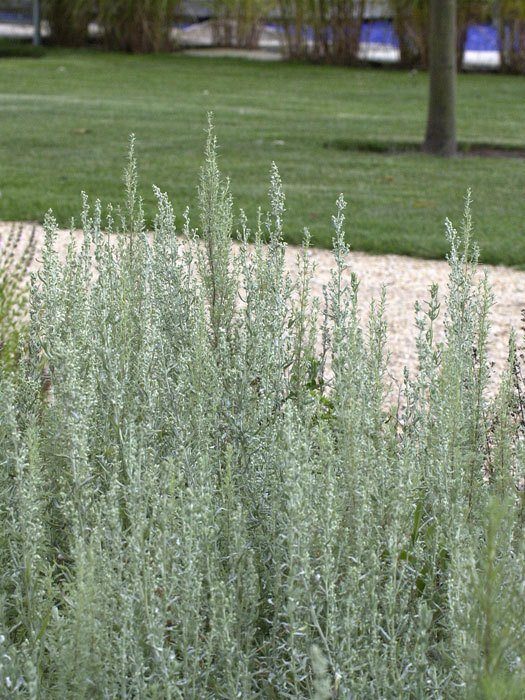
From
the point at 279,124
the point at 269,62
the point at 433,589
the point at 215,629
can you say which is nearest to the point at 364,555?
the point at 433,589

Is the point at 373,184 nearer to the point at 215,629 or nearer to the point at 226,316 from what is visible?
the point at 226,316

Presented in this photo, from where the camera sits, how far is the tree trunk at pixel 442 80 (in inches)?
404

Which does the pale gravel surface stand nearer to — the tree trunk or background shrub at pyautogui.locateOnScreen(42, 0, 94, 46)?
the tree trunk

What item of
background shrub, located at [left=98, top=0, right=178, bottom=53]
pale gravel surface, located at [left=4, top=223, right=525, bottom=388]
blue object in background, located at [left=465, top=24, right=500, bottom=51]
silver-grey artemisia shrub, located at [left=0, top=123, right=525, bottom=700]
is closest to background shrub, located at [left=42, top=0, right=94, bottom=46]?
background shrub, located at [left=98, top=0, right=178, bottom=53]

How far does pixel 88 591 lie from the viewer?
1764mm

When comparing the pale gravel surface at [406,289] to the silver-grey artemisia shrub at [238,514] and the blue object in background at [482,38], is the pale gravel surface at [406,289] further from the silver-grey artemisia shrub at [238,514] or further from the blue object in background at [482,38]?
the blue object in background at [482,38]

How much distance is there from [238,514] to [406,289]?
4595mm

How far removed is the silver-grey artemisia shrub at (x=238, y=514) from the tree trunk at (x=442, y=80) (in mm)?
7642

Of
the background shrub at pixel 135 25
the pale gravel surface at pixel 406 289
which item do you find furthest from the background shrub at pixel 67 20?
the pale gravel surface at pixel 406 289

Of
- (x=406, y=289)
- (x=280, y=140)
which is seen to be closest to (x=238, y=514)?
(x=406, y=289)

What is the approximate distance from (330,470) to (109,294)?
1257mm

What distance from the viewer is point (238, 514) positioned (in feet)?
6.52

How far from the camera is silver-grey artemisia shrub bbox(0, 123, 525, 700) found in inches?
72.3

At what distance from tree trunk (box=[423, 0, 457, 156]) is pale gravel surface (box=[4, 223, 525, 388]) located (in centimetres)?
392
